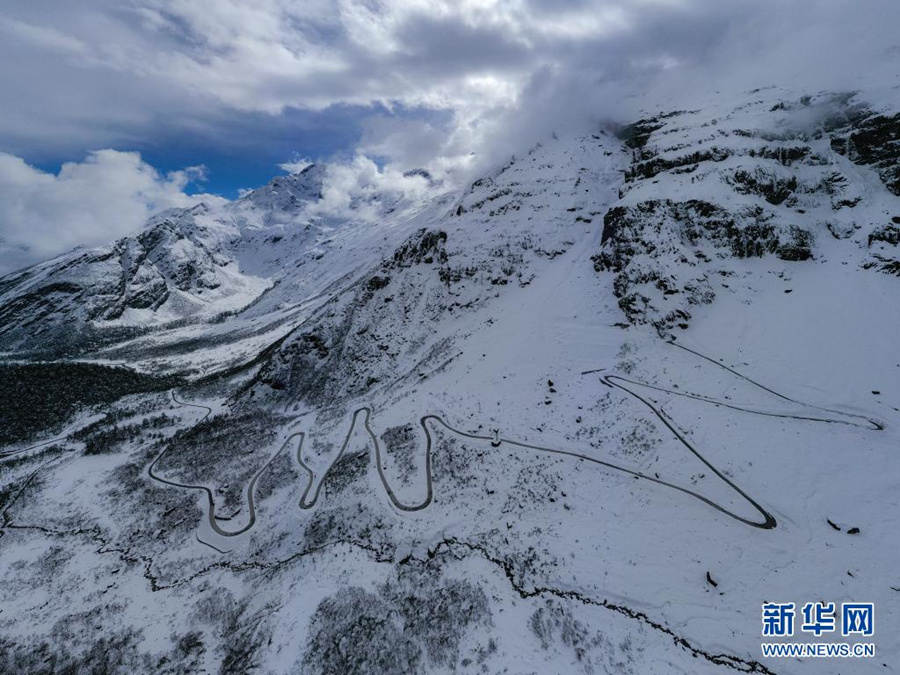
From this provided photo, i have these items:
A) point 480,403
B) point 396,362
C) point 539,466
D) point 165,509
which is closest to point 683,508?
point 539,466

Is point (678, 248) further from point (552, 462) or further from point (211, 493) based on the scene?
point (211, 493)

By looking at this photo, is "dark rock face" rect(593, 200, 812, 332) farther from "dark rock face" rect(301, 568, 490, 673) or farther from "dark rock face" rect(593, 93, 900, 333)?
"dark rock face" rect(301, 568, 490, 673)

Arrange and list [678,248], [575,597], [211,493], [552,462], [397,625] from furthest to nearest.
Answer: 1. [678,248]
2. [211,493]
3. [552,462]
4. [397,625]
5. [575,597]

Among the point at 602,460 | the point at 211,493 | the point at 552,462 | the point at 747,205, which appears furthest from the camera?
the point at 747,205

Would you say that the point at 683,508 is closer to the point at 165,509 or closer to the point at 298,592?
the point at 298,592

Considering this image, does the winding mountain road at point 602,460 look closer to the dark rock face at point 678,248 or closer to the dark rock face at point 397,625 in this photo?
the dark rock face at point 678,248

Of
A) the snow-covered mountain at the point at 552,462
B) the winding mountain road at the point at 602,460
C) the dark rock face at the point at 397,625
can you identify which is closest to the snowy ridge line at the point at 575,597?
the snow-covered mountain at the point at 552,462

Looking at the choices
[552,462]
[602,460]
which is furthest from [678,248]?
[552,462]
